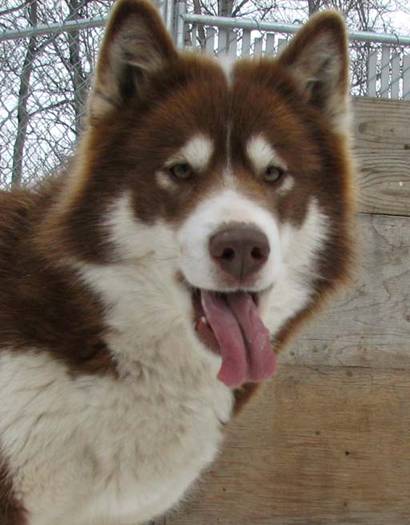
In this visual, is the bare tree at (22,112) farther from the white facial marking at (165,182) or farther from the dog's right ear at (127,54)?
the white facial marking at (165,182)

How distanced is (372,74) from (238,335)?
202 cm

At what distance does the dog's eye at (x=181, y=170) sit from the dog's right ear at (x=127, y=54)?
34 cm

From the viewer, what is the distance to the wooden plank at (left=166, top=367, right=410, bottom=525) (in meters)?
3.45

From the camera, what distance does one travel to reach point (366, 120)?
3.60m

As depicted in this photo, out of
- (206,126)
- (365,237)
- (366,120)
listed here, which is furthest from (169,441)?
(366,120)

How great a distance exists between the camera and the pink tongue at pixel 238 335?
2.18 meters

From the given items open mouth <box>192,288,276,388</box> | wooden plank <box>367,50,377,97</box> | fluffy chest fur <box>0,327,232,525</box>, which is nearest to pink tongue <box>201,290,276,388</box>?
open mouth <box>192,288,276,388</box>

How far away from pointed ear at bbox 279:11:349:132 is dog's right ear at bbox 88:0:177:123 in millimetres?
427

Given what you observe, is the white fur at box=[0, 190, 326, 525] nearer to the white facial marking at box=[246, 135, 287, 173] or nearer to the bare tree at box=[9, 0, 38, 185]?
the white facial marking at box=[246, 135, 287, 173]

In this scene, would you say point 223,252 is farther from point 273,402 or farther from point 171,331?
point 273,402

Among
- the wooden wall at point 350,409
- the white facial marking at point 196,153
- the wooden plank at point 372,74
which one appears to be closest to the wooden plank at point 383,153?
the wooden wall at point 350,409

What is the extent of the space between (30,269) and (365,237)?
171cm

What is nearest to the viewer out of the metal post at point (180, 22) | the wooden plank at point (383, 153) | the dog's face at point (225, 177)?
the dog's face at point (225, 177)

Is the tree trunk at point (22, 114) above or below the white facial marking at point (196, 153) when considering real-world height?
above
